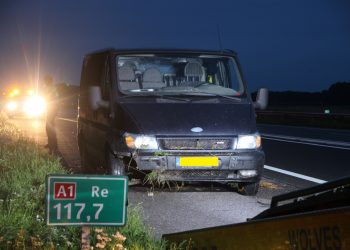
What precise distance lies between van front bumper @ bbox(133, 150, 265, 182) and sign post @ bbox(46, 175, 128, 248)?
4222 millimetres

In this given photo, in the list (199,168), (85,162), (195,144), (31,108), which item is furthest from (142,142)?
(31,108)

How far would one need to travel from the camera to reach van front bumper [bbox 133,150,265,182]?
26.9 feet

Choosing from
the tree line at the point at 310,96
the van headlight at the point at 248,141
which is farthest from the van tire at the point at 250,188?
the tree line at the point at 310,96

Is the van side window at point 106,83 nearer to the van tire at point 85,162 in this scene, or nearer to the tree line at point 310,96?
the van tire at point 85,162

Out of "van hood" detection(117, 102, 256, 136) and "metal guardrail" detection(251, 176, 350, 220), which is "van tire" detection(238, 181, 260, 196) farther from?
"metal guardrail" detection(251, 176, 350, 220)

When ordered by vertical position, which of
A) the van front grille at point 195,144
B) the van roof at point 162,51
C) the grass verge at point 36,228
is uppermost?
the van roof at point 162,51

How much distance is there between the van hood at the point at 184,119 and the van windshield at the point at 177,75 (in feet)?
1.42

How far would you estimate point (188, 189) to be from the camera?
912cm

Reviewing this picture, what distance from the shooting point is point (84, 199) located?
391 cm

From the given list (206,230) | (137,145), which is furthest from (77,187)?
(137,145)

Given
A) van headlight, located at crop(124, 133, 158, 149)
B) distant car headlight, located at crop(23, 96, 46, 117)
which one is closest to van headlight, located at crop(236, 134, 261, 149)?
van headlight, located at crop(124, 133, 158, 149)

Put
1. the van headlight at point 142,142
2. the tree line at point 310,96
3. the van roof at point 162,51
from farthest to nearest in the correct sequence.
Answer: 1. the tree line at point 310,96
2. the van roof at point 162,51
3. the van headlight at point 142,142

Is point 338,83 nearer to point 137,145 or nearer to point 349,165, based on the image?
point 349,165

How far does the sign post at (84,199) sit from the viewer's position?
154 inches
